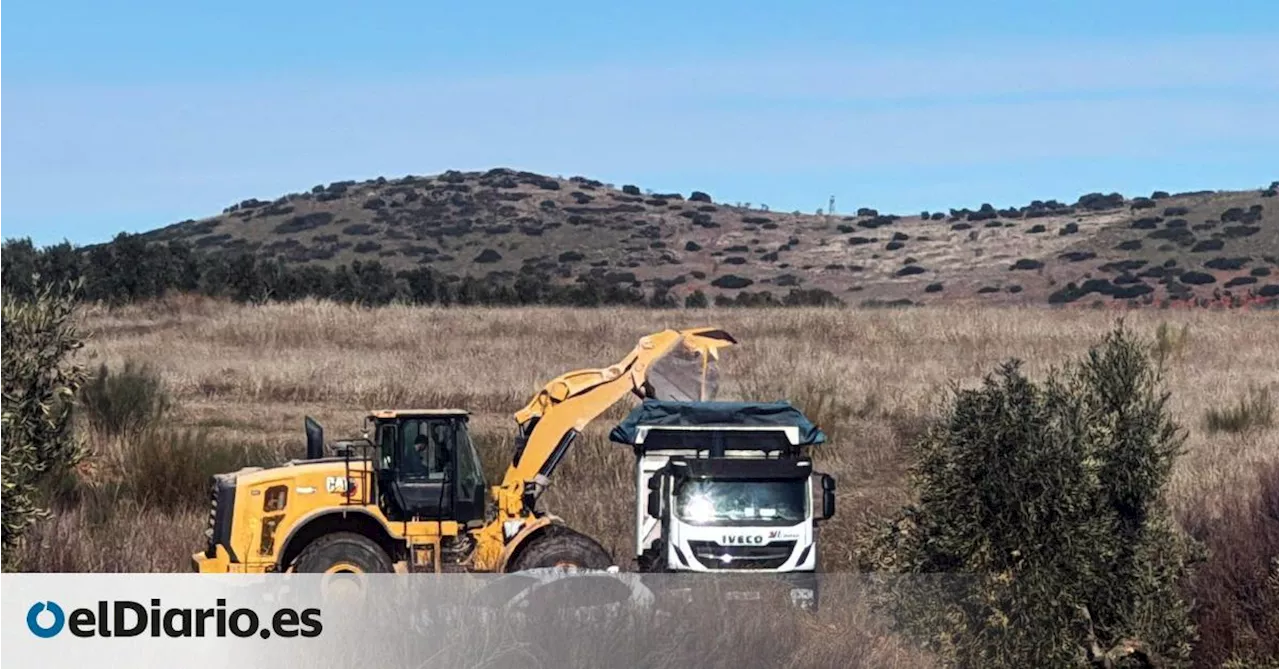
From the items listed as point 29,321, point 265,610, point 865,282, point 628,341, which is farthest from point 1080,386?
point 865,282

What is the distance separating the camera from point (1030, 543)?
10438 mm

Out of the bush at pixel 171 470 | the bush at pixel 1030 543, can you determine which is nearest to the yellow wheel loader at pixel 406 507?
the bush at pixel 1030 543

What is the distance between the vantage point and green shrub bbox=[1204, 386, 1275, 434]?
988 inches

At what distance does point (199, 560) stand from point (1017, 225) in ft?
327

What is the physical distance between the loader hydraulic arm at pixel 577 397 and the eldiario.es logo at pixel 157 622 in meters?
5.23

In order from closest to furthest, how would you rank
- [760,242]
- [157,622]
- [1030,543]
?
[157,622], [1030,543], [760,242]

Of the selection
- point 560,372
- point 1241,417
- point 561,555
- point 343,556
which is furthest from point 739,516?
point 560,372

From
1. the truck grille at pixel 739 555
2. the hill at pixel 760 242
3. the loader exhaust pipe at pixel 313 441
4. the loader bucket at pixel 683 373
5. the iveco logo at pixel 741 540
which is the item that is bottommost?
the truck grille at pixel 739 555

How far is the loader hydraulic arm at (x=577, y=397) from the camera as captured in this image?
15.4m

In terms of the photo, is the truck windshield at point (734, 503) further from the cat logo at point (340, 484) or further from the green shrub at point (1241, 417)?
the green shrub at point (1241, 417)

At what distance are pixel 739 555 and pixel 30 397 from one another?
5.90 m

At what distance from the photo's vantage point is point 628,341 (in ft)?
131

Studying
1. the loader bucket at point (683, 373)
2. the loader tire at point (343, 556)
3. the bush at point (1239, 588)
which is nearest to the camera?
the bush at point (1239, 588)

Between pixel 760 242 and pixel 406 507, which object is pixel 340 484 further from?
pixel 760 242
